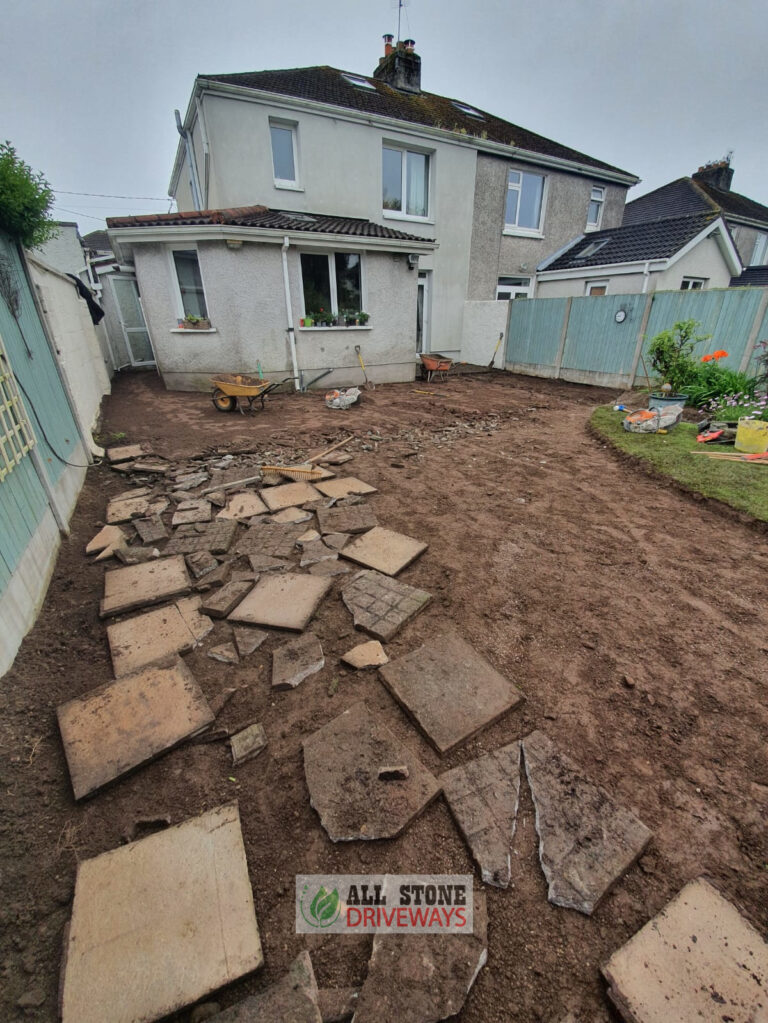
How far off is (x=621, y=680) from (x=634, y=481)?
11.0ft

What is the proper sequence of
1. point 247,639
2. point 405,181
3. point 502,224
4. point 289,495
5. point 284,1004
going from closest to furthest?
point 284,1004 < point 247,639 < point 289,495 < point 405,181 < point 502,224

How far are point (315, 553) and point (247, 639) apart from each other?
3.30 feet

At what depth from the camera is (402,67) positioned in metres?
13.1

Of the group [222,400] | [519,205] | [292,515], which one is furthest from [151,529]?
[519,205]

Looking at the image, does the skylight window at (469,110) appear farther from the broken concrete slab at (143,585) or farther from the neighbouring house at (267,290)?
the broken concrete slab at (143,585)

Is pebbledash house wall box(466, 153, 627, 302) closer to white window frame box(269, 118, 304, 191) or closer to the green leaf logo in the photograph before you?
white window frame box(269, 118, 304, 191)

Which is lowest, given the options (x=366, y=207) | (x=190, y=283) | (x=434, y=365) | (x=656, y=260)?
(x=434, y=365)

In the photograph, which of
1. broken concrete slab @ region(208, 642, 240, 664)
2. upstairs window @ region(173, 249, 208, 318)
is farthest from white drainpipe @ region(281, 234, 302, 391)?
broken concrete slab @ region(208, 642, 240, 664)

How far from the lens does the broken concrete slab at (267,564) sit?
10.6 feet

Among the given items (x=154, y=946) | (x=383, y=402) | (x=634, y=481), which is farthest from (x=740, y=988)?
(x=383, y=402)

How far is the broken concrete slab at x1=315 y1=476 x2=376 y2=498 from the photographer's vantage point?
14.8 ft

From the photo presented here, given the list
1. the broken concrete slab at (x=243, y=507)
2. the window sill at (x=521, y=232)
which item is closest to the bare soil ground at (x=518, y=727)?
the broken concrete slab at (x=243, y=507)

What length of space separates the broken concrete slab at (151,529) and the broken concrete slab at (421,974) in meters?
3.23

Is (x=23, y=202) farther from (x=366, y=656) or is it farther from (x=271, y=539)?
(x=366, y=656)
